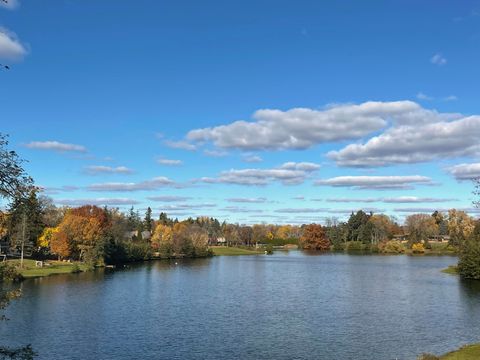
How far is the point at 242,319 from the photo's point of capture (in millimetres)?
50219

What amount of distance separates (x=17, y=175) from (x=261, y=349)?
28.9 meters

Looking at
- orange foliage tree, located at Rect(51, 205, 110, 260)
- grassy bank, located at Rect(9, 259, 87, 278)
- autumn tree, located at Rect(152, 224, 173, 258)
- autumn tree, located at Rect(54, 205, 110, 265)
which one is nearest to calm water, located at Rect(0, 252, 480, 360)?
grassy bank, located at Rect(9, 259, 87, 278)

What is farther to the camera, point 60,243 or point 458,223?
point 458,223

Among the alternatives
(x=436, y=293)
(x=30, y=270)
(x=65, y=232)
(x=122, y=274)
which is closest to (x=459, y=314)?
(x=436, y=293)

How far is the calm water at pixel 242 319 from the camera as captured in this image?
38.3 meters

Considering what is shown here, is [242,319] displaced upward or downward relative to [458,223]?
downward

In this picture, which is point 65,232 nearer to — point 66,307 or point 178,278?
point 178,278

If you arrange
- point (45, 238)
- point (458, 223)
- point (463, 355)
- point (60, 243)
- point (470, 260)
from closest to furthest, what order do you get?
point (463, 355) → point (470, 260) → point (60, 243) → point (45, 238) → point (458, 223)

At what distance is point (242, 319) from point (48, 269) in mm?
60064

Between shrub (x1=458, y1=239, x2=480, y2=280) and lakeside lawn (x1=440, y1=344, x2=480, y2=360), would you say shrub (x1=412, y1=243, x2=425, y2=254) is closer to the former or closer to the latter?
shrub (x1=458, y1=239, x2=480, y2=280)

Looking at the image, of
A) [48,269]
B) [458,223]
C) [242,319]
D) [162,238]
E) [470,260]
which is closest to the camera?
[242,319]

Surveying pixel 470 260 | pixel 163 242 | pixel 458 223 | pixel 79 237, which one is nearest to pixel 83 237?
pixel 79 237

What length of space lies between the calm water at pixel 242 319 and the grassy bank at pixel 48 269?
7559 mm

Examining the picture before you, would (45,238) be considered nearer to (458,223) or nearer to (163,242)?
(163,242)
